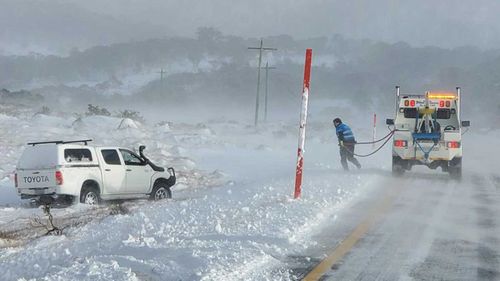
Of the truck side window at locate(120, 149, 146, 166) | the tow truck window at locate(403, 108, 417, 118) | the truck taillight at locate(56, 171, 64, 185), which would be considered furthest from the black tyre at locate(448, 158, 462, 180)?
the truck taillight at locate(56, 171, 64, 185)

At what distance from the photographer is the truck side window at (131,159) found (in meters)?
16.1

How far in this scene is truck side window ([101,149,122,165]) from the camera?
50.5ft

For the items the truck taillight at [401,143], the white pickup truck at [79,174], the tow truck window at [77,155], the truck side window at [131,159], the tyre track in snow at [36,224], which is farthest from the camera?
the truck taillight at [401,143]

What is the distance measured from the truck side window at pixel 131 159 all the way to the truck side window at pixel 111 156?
1.12 ft

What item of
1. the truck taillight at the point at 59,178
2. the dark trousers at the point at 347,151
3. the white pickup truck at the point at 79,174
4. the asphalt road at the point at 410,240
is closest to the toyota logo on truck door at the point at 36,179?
the white pickup truck at the point at 79,174

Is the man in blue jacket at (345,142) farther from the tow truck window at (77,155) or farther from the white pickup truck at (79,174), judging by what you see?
the tow truck window at (77,155)

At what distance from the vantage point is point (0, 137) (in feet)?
98.9

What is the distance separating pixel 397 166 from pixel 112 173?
28.1 feet

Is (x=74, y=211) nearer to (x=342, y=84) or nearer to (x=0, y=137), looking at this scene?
(x=0, y=137)

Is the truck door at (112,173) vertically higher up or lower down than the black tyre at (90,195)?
higher up

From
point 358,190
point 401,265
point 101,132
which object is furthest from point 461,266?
point 101,132

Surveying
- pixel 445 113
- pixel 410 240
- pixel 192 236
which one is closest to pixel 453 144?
pixel 445 113

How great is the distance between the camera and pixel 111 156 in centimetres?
1559

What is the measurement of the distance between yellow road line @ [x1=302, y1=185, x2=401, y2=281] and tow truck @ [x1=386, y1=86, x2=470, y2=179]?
19.0ft
